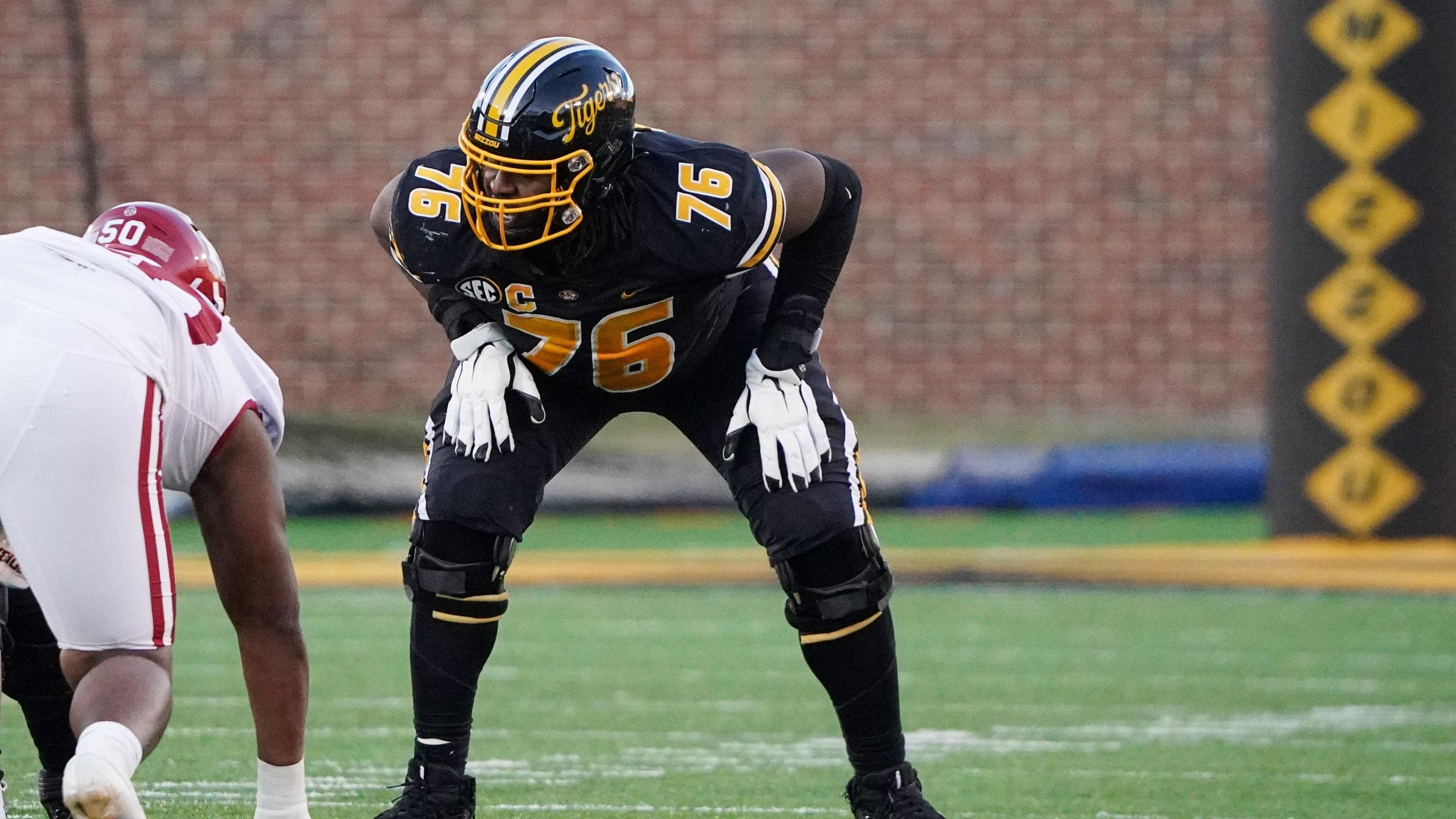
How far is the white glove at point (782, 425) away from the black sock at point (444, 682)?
60 centimetres

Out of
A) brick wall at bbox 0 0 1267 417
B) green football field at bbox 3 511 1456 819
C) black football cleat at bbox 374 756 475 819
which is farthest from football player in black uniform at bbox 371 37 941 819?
brick wall at bbox 0 0 1267 417

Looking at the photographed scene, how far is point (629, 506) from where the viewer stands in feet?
37.3

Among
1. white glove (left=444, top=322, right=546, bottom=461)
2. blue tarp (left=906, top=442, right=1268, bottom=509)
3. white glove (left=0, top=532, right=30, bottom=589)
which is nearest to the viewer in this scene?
white glove (left=0, top=532, right=30, bottom=589)

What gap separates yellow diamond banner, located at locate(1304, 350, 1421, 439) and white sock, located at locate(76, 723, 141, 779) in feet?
23.5

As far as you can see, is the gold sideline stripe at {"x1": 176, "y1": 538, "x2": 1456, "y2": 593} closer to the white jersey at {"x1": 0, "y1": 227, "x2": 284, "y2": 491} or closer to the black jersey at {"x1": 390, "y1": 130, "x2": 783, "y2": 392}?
the black jersey at {"x1": 390, "y1": 130, "x2": 783, "y2": 392}

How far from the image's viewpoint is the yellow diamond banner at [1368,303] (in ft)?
29.6

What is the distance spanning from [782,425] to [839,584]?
316 millimetres

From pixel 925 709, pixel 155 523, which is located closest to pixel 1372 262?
pixel 925 709

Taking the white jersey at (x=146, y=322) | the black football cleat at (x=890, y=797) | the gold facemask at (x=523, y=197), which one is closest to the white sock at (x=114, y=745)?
the white jersey at (x=146, y=322)

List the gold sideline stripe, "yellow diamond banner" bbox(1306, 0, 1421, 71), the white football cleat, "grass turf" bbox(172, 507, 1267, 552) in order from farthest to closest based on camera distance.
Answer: "grass turf" bbox(172, 507, 1267, 552) < "yellow diamond banner" bbox(1306, 0, 1421, 71) < the gold sideline stripe < the white football cleat

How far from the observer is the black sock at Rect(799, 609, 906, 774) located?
376 cm

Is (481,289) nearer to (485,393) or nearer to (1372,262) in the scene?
(485,393)

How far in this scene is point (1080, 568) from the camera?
8.80 m

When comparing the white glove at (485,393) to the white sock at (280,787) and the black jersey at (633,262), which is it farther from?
the white sock at (280,787)
